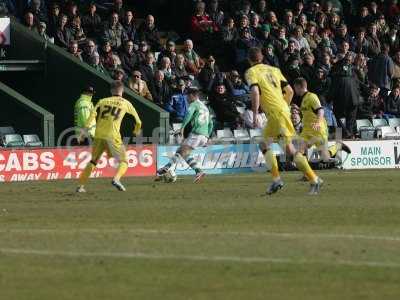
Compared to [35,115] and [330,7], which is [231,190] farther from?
[330,7]

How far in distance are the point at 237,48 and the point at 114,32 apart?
3.44 metres

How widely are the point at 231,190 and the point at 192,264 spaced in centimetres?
1002

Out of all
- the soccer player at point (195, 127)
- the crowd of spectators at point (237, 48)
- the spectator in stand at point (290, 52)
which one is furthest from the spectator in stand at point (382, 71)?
the soccer player at point (195, 127)

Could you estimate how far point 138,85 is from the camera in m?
31.3

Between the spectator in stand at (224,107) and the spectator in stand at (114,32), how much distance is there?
2.53 meters

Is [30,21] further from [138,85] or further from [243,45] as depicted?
[243,45]

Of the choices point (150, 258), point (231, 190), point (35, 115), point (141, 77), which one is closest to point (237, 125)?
point (141, 77)

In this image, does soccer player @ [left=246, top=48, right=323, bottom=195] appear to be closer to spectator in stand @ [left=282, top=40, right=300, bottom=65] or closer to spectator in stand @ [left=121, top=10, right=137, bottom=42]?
spectator in stand @ [left=121, top=10, right=137, bottom=42]

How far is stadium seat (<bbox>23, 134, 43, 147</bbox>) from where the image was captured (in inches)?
1149

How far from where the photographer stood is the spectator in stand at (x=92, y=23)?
32094 mm

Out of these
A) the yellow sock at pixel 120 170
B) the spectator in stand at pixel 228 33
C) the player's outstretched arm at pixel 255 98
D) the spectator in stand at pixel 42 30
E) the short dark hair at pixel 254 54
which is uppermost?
the short dark hair at pixel 254 54

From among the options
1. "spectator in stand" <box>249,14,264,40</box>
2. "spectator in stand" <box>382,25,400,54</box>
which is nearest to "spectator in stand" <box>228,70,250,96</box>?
"spectator in stand" <box>249,14,264,40</box>

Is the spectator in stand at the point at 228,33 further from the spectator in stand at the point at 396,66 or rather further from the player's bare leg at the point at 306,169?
the player's bare leg at the point at 306,169

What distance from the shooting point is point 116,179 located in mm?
22453
